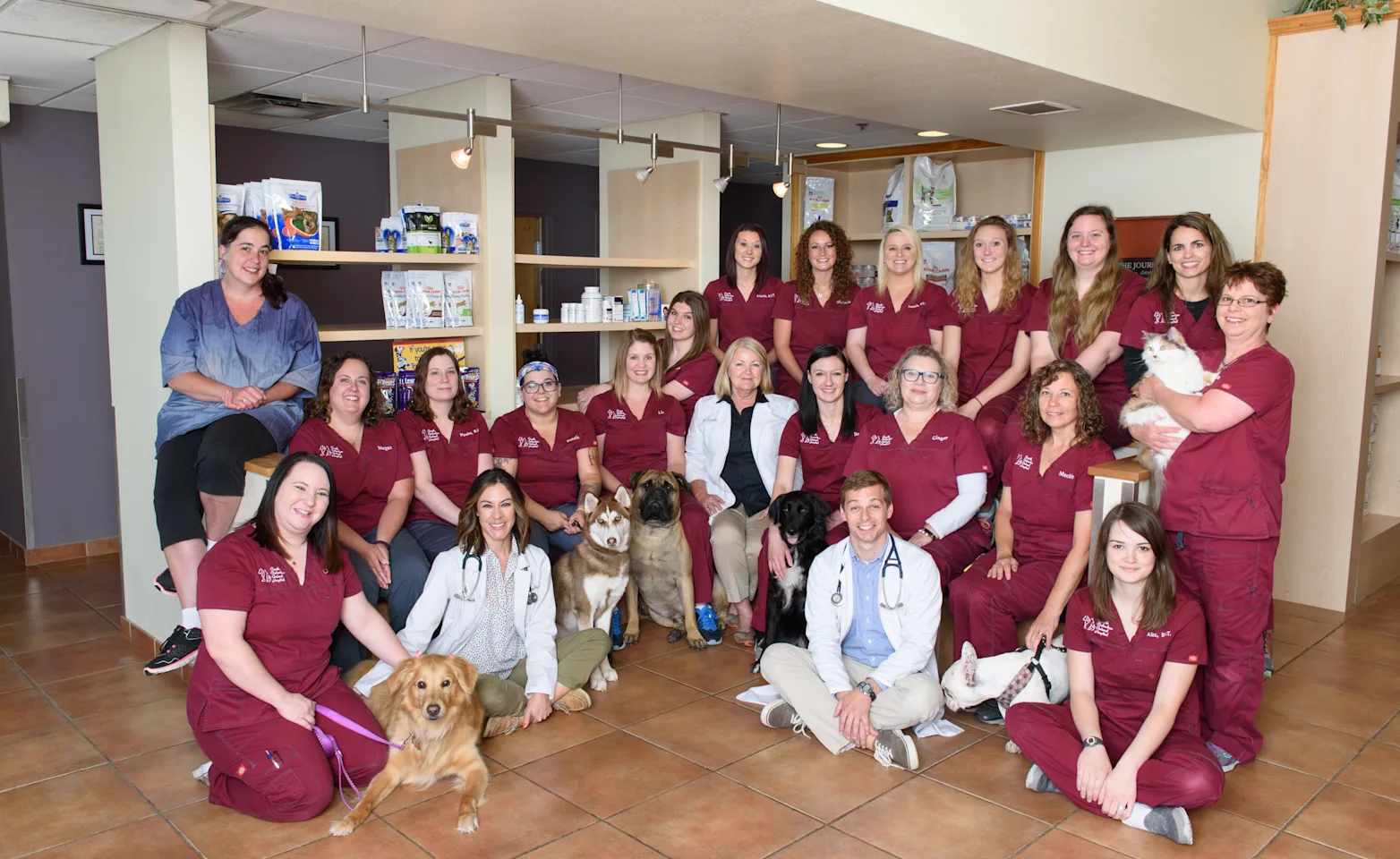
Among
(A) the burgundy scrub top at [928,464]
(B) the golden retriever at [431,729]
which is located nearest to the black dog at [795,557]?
(A) the burgundy scrub top at [928,464]

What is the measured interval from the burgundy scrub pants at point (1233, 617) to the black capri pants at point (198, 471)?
9.79ft

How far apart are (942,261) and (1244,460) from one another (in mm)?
3490

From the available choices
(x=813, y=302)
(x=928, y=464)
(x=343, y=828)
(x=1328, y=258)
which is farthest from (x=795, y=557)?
(x=1328, y=258)

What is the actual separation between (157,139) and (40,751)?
206cm

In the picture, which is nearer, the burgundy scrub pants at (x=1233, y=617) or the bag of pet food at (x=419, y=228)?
the burgundy scrub pants at (x=1233, y=617)

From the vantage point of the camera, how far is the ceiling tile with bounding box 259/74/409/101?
16.1 ft

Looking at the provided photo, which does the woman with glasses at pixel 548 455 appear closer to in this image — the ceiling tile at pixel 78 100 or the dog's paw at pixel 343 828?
the dog's paw at pixel 343 828

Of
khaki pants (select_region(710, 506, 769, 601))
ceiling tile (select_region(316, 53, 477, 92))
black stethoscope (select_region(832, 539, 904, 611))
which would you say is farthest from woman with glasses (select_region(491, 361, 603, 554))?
ceiling tile (select_region(316, 53, 477, 92))

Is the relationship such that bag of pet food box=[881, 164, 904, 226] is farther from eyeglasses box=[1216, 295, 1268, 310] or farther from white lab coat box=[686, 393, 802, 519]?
eyeglasses box=[1216, 295, 1268, 310]

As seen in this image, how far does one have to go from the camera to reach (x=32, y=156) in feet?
17.1

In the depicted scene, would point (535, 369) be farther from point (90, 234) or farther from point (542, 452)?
point (90, 234)

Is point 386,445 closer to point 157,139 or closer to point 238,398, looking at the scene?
point 238,398

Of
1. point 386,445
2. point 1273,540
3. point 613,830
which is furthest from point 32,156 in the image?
point 1273,540

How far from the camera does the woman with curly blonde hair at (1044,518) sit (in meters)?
3.41
